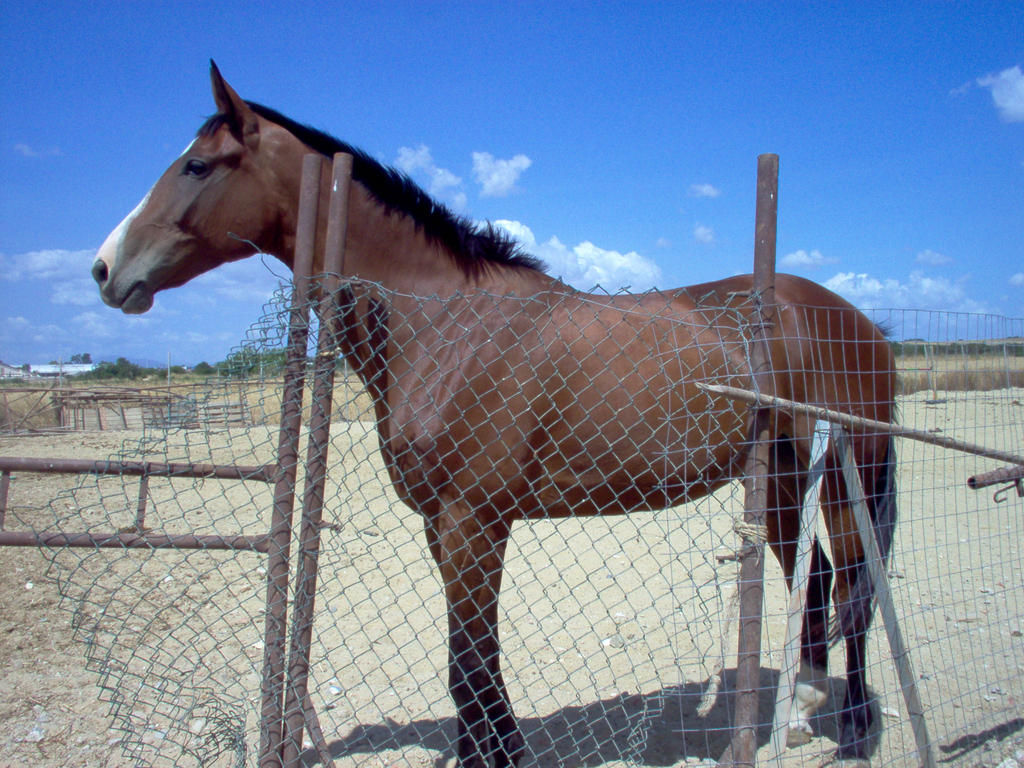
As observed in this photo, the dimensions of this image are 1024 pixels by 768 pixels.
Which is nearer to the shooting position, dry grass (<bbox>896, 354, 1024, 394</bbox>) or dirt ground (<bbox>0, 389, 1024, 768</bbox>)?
dirt ground (<bbox>0, 389, 1024, 768</bbox>)

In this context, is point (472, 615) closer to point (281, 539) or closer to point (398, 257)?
point (281, 539)

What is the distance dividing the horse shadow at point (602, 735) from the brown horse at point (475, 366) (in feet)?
1.12

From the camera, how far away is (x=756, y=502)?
6.51 ft

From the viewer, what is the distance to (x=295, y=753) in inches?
78.4

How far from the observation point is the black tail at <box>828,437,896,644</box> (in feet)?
9.67

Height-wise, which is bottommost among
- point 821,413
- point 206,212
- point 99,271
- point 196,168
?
point 821,413

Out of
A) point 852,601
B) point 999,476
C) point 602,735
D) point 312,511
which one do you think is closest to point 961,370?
point 999,476

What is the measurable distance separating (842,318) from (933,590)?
2876 millimetres

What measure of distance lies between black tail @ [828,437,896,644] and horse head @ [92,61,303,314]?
2.89 m

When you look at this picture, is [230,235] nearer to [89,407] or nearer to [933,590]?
[933,590]

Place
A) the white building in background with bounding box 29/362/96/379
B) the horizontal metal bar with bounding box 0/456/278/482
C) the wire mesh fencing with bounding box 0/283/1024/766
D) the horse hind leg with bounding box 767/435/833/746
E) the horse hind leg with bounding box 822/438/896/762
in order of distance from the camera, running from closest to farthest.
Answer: the horizontal metal bar with bounding box 0/456/278/482
the wire mesh fencing with bounding box 0/283/1024/766
the horse hind leg with bounding box 822/438/896/762
the horse hind leg with bounding box 767/435/833/746
the white building in background with bounding box 29/362/96/379

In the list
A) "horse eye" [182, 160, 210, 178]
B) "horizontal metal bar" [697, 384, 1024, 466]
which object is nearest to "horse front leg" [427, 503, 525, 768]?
"horizontal metal bar" [697, 384, 1024, 466]

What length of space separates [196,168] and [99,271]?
53cm

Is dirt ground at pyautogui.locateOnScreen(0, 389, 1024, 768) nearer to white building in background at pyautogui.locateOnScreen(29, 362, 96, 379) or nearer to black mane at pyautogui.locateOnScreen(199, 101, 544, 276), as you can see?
black mane at pyautogui.locateOnScreen(199, 101, 544, 276)
